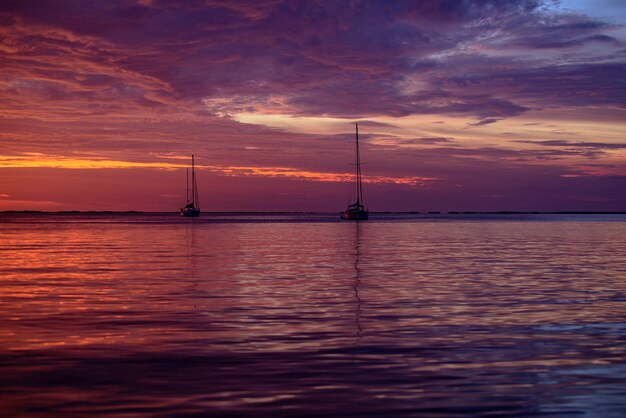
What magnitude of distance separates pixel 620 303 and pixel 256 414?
17.4 m

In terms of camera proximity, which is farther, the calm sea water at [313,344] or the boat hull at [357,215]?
the boat hull at [357,215]

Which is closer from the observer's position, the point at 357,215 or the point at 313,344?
the point at 313,344

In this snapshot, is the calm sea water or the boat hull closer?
the calm sea water

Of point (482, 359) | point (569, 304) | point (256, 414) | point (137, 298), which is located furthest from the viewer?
point (137, 298)

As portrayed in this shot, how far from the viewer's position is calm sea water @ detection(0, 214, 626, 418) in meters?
11.3

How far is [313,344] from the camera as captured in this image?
53.5 feet

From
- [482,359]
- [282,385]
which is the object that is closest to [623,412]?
[482,359]

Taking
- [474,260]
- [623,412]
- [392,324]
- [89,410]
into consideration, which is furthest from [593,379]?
[474,260]

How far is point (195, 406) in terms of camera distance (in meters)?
11.0

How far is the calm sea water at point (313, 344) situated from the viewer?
11.3 m

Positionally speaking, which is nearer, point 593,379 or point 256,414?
point 256,414

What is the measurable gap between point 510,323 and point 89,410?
12.7 m

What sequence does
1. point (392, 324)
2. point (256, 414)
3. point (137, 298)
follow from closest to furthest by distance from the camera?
point (256, 414)
point (392, 324)
point (137, 298)

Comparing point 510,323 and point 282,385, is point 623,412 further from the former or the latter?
point 510,323
